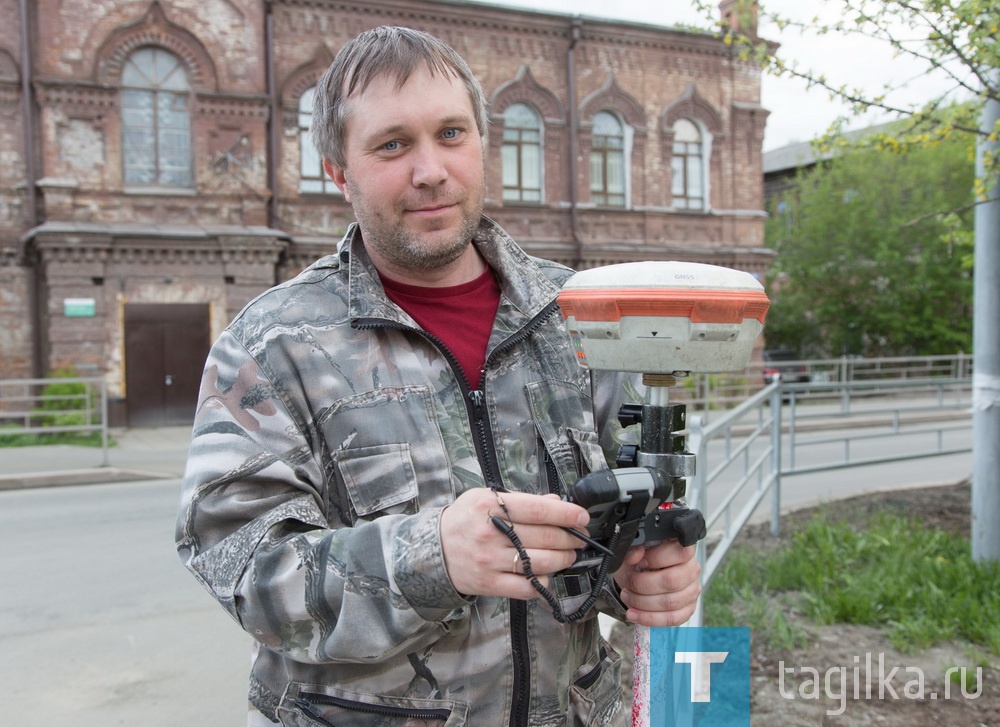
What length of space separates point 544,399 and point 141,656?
402cm

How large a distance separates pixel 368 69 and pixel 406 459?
79 centimetres

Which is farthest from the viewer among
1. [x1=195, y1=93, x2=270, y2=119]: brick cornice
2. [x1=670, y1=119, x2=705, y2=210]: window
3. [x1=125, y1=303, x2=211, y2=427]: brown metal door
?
[x1=670, y1=119, x2=705, y2=210]: window

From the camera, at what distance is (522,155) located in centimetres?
1870

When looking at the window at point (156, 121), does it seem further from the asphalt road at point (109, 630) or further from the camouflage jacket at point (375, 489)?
the camouflage jacket at point (375, 489)

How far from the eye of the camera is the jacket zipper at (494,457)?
1.63 metres

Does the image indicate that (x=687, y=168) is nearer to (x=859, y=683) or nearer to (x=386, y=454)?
(x=859, y=683)

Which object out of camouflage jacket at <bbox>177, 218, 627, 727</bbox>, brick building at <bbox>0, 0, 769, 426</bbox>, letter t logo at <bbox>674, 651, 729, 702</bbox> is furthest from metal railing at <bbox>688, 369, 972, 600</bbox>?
brick building at <bbox>0, 0, 769, 426</bbox>

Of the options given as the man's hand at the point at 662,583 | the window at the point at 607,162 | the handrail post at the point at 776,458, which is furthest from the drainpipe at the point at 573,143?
the man's hand at the point at 662,583

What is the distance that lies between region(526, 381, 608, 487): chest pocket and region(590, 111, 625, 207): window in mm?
18074

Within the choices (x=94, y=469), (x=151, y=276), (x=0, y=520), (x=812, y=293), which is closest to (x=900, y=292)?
(x=812, y=293)

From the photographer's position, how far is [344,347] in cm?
164

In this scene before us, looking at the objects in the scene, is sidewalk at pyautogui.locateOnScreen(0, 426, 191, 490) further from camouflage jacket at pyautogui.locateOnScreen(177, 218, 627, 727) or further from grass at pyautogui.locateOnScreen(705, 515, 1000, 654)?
camouflage jacket at pyautogui.locateOnScreen(177, 218, 627, 727)

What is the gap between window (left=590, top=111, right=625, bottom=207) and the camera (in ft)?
63.6

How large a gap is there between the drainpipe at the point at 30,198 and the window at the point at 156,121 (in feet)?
5.02
